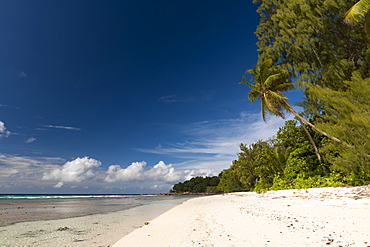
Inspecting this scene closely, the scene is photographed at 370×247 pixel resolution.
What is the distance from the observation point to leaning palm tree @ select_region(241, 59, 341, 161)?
17.0 meters

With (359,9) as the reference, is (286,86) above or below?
above

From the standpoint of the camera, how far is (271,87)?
18.4 meters

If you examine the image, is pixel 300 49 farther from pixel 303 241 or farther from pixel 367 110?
pixel 303 241

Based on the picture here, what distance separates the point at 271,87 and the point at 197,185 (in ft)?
264

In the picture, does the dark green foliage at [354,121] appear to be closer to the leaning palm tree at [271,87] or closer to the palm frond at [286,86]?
the leaning palm tree at [271,87]

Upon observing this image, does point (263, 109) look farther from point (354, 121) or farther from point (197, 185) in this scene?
point (197, 185)

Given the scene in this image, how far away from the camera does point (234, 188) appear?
139 ft

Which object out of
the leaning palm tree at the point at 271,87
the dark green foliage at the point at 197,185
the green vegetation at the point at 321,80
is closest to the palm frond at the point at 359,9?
the green vegetation at the point at 321,80

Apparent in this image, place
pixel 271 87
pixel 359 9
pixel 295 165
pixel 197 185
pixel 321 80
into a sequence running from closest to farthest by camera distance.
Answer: pixel 359 9, pixel 321 80, pixel 295 165, pixel 271 87, pixel 197 185

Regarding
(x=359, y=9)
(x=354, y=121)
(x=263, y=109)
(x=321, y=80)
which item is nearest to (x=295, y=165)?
(x=263, y=109)

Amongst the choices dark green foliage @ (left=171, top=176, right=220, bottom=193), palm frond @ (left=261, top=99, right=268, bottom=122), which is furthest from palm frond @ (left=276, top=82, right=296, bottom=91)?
dark green foliage @ (left=171, top=176, right=220, bottom=193)

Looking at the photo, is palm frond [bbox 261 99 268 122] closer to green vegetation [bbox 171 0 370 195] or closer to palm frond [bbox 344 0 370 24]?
green vegetation [bbox 171 0 370 195]

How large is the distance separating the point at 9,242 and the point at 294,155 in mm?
19117

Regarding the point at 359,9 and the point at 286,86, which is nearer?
the point at 359,9
